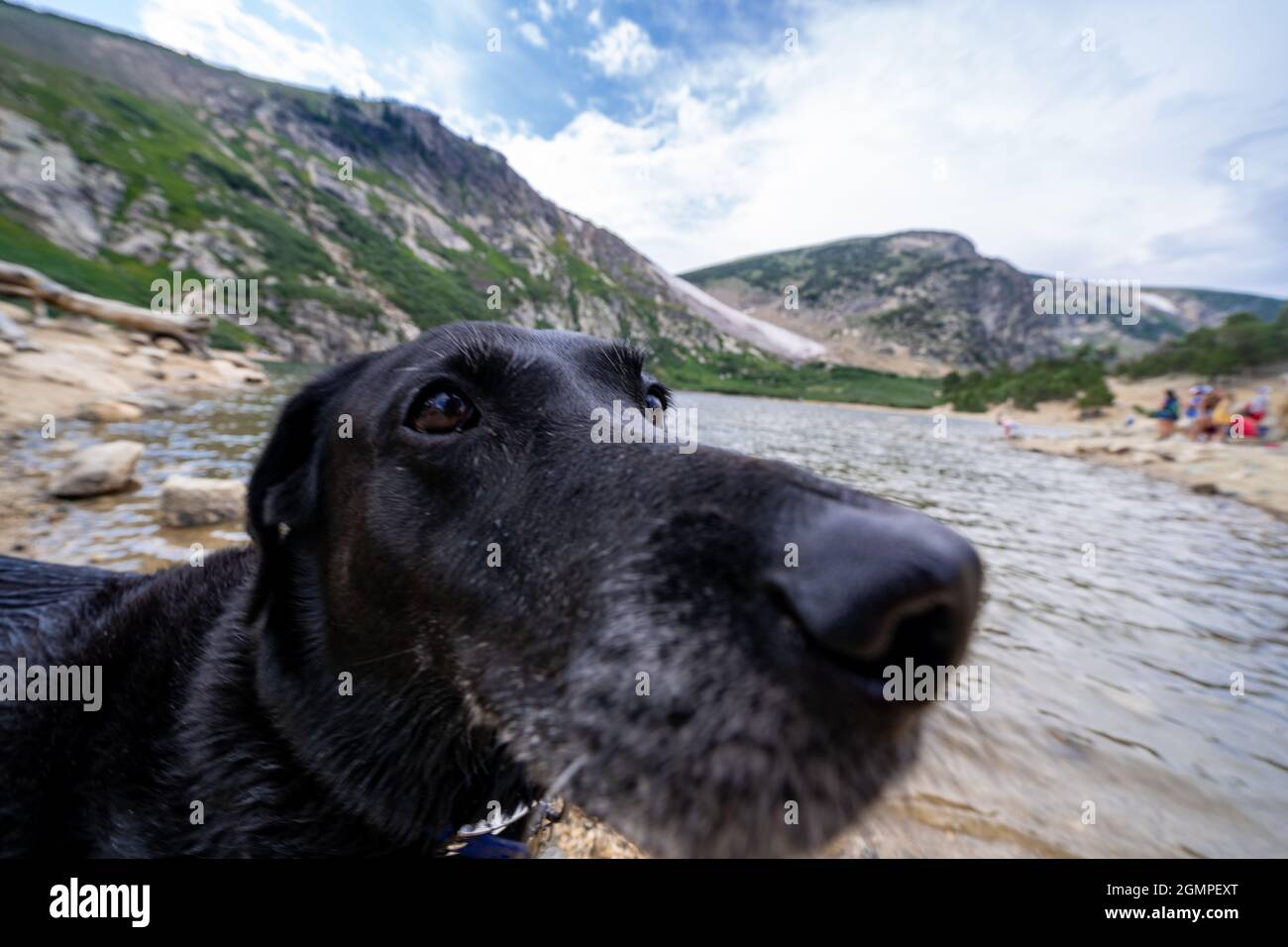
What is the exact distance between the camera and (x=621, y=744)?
5.61 ft

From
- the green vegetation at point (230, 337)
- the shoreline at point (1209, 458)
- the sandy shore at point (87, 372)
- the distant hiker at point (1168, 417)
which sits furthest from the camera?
the green vegetation at point (230, 337)

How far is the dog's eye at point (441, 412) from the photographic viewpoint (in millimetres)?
2814

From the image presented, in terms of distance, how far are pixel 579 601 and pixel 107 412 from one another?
65.9 ft

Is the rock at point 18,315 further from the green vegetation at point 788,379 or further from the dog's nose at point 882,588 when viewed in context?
the green vegetation at point 788,379

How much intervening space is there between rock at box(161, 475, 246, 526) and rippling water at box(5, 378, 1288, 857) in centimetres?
30

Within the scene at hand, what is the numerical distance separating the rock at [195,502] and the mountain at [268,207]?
5.72m

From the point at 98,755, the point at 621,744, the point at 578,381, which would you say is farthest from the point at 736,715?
the point at 98,755

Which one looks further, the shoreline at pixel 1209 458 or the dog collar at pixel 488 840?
the shoreline at pixel 1209 458

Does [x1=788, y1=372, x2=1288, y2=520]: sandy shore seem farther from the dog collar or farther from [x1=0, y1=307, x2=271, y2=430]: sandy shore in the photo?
[x1=0, y1=307, x2=271, y2=430]: sandy shore

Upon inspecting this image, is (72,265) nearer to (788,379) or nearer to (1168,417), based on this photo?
(1168,417)

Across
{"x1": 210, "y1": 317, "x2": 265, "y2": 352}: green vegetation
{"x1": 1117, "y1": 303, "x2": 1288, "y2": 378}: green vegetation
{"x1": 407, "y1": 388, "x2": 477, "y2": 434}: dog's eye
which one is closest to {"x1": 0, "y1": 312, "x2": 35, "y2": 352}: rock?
{"x1": 407, "y1": 388, "x2": 477, "y2": 434}: dog's eye

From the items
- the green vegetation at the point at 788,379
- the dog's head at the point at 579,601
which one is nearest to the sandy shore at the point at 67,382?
the dog's head at the point at 579,601

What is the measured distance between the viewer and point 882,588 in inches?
51.8

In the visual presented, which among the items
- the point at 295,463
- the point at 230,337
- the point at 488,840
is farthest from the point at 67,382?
the point at 230,337
